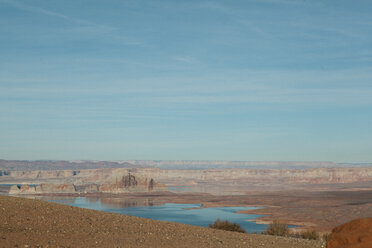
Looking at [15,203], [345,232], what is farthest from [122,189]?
[345,232]

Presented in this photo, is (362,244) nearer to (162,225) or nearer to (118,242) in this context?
(118,242)

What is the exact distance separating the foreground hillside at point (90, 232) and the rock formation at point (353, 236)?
271 inches

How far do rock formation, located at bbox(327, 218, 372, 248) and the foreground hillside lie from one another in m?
6.88

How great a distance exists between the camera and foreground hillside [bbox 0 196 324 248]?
52.8 ft

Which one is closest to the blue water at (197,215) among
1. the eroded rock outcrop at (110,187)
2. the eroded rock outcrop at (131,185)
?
the eroded rock outcrop at (110,187)

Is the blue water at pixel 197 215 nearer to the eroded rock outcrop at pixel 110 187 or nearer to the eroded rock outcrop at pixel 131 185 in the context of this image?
the eroded rock outcrop at pixel 110 187

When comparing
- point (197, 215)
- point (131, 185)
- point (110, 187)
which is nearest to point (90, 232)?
point (197, 215)

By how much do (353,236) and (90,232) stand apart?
35.7 feet

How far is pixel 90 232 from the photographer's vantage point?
60.9 ft

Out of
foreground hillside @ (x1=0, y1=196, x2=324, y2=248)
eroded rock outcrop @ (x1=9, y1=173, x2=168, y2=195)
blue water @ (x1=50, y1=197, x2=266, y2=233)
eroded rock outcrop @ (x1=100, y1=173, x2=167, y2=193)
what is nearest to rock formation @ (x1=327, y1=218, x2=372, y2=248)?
foreground hillside @ (x1=0, y1=196, x2=324, y2=248)

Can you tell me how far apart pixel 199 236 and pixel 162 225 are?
308 cm

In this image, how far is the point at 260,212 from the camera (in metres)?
88.9

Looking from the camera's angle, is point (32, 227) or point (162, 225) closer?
point (32, 227)

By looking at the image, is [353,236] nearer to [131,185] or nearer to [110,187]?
[110,187]
